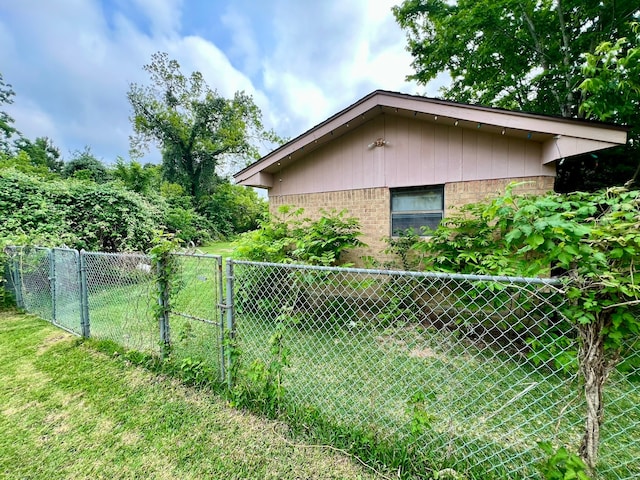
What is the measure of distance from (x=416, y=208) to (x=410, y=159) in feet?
2.94

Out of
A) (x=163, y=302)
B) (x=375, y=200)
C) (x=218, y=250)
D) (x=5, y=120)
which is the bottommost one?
(x=218, y=250)

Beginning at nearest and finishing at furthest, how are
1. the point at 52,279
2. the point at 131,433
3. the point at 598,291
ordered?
the point at 598,291
the point at 131,433
the point at 52,279

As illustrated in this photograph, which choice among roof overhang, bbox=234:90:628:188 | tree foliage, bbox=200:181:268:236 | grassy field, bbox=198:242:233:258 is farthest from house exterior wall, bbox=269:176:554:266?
tree foliage, bbox=200:181:268:236

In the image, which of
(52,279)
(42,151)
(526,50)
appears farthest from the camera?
(42,151)

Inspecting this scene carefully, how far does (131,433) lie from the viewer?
2168mm

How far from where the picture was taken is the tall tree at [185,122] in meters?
19.5

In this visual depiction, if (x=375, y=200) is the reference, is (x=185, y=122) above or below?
above

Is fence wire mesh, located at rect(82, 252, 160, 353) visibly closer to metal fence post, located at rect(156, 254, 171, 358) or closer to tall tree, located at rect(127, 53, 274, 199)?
metal fence post, located at rect(156, 254, 171, 358)

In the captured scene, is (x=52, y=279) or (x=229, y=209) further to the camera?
(x=229, y=209)

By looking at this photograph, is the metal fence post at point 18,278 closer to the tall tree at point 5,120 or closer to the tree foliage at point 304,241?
the tree foliage at point 304,241

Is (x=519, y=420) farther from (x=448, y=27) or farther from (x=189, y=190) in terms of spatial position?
(x=189, y=190)

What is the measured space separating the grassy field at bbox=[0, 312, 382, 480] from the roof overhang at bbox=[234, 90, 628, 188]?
4.49 metres

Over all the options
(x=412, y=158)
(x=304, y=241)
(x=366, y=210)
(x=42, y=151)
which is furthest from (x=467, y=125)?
(x=42, y=151)

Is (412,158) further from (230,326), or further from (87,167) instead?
(87,167)
